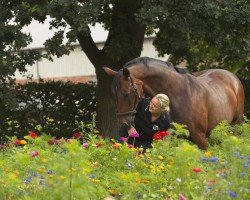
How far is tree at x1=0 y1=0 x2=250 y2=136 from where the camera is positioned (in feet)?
32.3

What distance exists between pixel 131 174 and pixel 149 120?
109 inches

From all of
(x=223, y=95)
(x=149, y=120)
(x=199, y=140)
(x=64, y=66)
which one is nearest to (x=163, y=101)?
(x=149, y=120)

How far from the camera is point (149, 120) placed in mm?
7434

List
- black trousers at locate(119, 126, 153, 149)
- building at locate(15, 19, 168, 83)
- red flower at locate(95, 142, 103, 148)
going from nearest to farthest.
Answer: red flower at locate(95, 142, 103, 148), black trousers at locate(119, 126, 153, 149), building at locate(15, 19, 168, 83)

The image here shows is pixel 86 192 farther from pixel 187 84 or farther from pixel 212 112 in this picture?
pixel 212 112

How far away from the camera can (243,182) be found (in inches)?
160

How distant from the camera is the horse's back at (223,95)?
8.98 metres

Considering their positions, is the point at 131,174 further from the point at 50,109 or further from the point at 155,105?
the point at 50,109

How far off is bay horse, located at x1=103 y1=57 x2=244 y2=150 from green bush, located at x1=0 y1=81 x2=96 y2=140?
4639 mm

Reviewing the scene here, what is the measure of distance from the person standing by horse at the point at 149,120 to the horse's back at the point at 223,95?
1566 millimetres

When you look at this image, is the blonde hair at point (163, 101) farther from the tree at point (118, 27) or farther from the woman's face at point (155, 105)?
the tree at point (118, 27)

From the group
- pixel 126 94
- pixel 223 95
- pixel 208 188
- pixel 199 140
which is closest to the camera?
pixel 208 188

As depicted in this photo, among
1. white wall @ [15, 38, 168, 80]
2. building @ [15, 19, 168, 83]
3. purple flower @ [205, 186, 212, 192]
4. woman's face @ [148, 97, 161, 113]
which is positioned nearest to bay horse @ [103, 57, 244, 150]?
woman's face @ [148, 97, 161, 113]

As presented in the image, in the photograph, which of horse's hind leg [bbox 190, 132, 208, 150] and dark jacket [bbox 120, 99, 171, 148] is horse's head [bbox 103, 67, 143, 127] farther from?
horse's hind leg [bbox 190, 132, 208, 150]
